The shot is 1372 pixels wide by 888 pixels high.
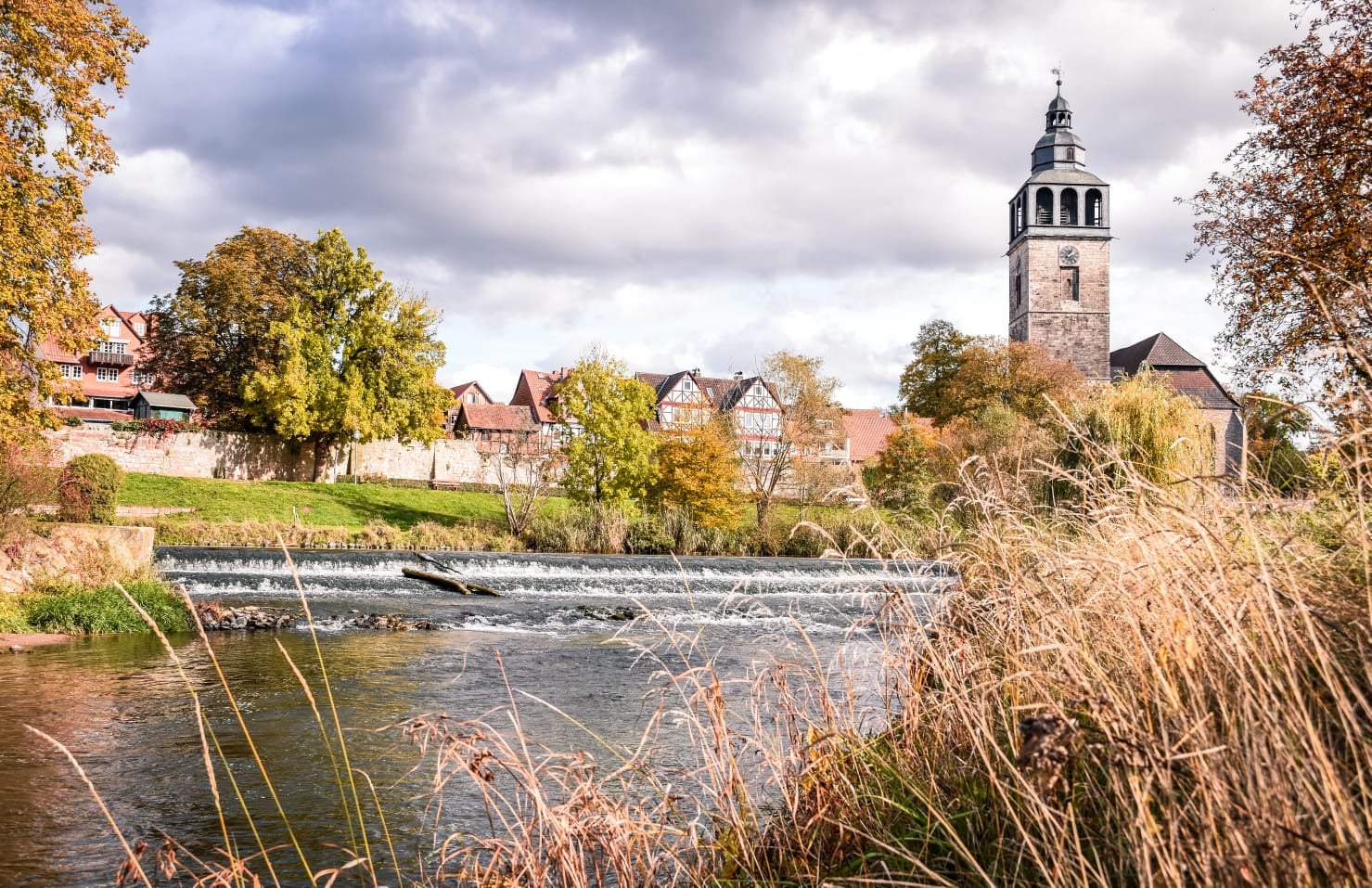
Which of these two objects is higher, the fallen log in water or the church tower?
the church tower

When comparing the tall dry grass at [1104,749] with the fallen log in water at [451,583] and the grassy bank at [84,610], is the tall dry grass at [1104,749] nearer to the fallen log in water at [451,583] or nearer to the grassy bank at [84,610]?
the grassy bank at [84,610]

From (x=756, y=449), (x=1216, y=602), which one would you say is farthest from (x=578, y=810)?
(x=756, y=449)

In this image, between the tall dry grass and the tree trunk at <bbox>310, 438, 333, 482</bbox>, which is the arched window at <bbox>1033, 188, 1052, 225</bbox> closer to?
the tree trunk at <bbox>310, 438, 333, 482</bbox>

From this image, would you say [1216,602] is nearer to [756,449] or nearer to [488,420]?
[756,449]

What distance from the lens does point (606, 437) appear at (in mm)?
32562

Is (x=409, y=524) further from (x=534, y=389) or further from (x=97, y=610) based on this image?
(x=534, y=389)

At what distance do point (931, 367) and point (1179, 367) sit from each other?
69.2 feet

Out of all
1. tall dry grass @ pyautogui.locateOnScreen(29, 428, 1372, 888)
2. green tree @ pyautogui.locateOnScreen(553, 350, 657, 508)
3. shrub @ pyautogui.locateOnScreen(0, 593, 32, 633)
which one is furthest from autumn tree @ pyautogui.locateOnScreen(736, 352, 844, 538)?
tall dry grass @ pyautogui.locateOnScreen(29, 428, 1372, 888)

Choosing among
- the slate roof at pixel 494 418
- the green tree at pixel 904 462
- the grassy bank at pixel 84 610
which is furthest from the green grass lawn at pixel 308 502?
the slate roof at pixel 494 418

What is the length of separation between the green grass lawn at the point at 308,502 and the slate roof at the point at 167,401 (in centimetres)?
2755

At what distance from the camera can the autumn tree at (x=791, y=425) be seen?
35000mm

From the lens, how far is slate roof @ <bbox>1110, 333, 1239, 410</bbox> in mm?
63219

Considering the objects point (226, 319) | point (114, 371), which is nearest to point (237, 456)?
point (226, 319)

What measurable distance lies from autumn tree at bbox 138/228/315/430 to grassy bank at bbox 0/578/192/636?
93.7ft
